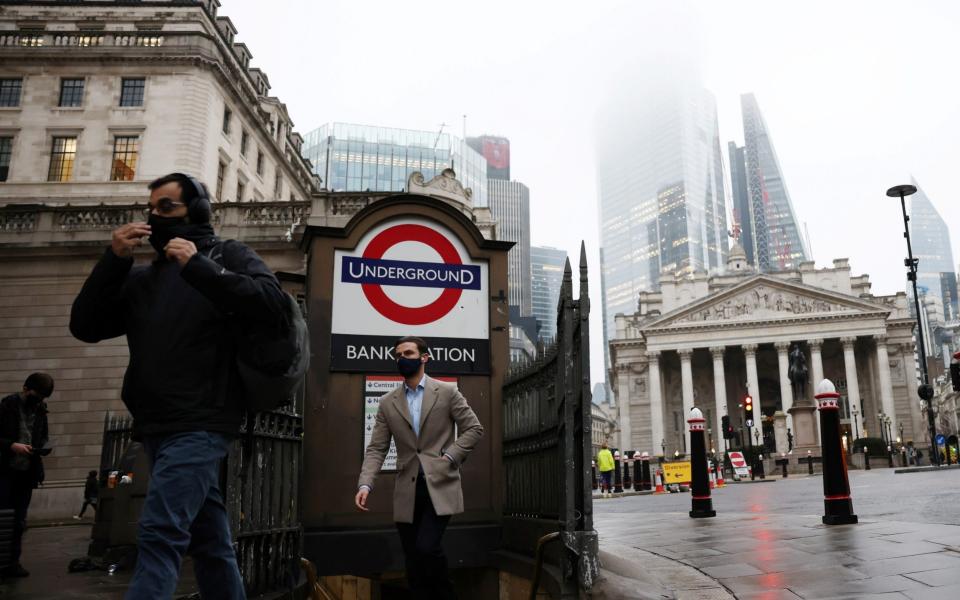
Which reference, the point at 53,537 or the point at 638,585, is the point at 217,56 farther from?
the point at 638,585

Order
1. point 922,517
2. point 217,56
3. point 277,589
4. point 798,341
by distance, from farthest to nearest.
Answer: point 798,341 → point 217,56 → point 922,517 → point 277,589

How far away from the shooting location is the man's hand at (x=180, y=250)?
2.96 meters

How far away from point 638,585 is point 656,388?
230 feet

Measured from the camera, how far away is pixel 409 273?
21.9 feet

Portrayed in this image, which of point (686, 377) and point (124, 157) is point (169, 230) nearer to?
point (124, 157)

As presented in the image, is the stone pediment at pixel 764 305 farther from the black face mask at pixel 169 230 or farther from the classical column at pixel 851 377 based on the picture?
the black face mask at pixel 169 230

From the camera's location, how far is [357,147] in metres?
89.0

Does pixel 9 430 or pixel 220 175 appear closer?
pixel 9 430

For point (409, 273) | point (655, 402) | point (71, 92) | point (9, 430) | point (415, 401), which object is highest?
point (71, 92)

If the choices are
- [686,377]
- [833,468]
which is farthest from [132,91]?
[686,377]

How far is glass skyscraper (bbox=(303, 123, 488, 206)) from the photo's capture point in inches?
3450

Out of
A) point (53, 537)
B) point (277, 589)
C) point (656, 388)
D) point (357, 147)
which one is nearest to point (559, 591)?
point (277, 589)

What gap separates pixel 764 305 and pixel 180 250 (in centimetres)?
7308

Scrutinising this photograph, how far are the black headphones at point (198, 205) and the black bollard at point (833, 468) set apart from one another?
7.07 meters
